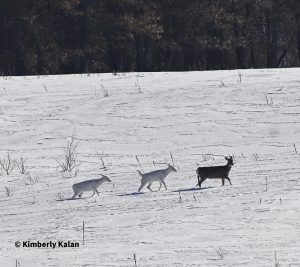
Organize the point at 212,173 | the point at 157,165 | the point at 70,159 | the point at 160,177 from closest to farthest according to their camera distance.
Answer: the point at 212,173
the point at 160,177
the point at 157,165
the point at 70,159

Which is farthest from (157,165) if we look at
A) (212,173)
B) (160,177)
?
(212,173)

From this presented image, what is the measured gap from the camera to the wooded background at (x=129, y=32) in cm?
4984

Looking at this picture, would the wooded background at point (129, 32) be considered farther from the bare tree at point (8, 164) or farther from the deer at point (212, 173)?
the deer at point (212, 173)

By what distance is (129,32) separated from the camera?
4988 centimetres

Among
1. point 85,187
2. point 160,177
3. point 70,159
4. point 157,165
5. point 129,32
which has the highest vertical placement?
point 129,32

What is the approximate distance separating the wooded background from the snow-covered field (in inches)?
755

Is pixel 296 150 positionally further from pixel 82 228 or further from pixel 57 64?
pixel 57 64

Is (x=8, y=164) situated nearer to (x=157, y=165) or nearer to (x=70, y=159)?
(x=70, y=159)

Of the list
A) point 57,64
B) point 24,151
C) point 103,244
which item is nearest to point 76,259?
point 103,244

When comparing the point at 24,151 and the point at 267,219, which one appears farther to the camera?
the point at 24,151

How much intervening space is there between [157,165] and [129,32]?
105 ft

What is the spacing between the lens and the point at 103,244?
1100cm

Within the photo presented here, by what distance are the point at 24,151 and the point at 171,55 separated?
3400 cm

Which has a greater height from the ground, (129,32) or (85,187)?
(129,32)
